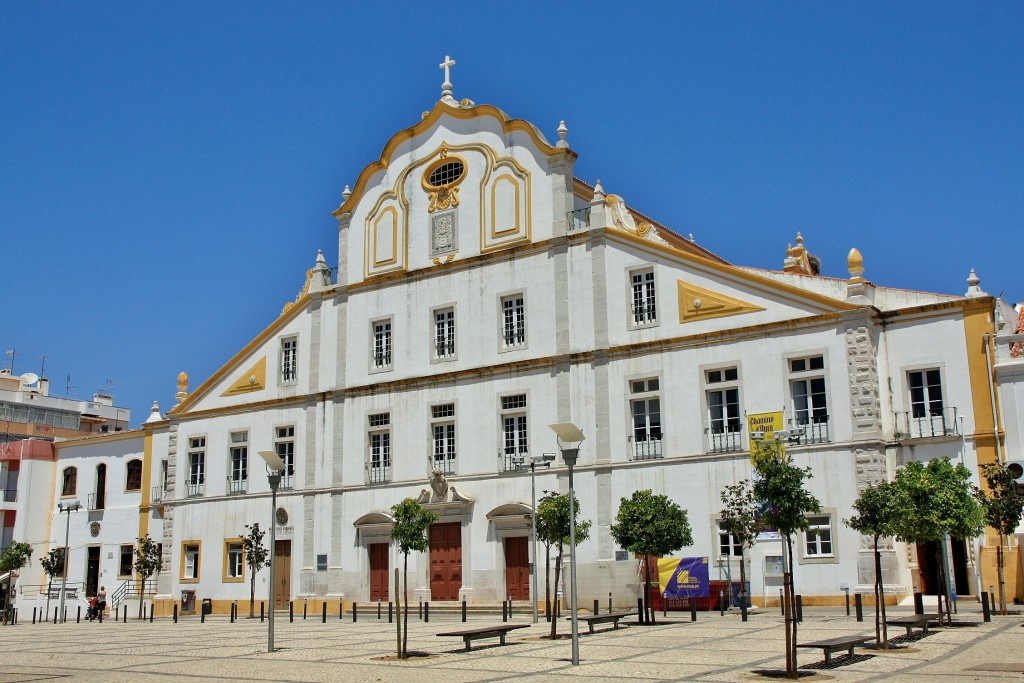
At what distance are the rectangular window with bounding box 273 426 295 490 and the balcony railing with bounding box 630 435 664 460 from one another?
1382cm

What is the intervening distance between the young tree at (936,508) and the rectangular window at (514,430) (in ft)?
47.1

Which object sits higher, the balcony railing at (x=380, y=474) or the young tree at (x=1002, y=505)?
the balcony railing at (x=380, y=474)

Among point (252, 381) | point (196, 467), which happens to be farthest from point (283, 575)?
point (252, 381)

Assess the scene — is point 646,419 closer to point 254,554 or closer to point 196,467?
point 254,554

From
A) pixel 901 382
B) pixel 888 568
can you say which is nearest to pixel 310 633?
pixel 888 568

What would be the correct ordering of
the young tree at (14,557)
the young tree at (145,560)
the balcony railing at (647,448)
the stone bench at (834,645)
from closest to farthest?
the stone bench at (834,645) → the balcony railing at (647,448) → the young tree at (145,560) → the young tree at (14,557)

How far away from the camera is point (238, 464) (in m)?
42.3

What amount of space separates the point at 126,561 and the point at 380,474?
14.4 m

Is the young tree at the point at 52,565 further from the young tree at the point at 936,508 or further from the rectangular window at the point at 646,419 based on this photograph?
the young tree at the point at 936,508

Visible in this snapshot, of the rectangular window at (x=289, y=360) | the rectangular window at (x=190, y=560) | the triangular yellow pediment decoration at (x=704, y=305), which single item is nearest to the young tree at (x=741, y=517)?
the triangular yellow pediment decoration at (x=704, y=305)

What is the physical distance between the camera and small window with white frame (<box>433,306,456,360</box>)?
37.9 m

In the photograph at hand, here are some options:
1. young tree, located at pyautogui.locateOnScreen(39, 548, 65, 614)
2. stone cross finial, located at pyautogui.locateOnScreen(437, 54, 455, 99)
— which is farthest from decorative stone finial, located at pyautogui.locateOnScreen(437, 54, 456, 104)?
young tree, located at pyautogui.locateOnScreen(39, 548, 65, 614)

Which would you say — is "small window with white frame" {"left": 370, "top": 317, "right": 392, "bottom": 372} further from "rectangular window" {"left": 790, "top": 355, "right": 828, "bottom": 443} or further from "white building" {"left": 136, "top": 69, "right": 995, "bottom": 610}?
"rectangular window" {"left": 790, "top": 355, "right": 828, "bottom": 443}

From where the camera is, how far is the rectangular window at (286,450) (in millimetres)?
40625
